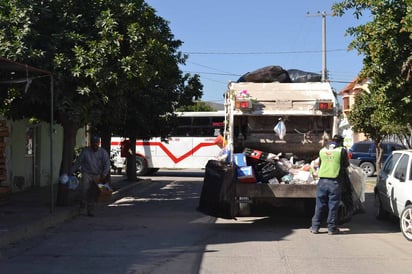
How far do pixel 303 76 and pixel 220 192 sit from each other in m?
4.57

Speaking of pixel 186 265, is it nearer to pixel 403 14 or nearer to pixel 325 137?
pixel 325 137

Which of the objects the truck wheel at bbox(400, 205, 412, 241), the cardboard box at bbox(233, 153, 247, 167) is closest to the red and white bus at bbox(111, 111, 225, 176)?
the cardboard box at bbox(233, 153, 247, 167)

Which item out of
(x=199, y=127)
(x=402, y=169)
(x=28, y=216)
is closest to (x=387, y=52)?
(x=402, y=169)

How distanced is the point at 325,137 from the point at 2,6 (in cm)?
734

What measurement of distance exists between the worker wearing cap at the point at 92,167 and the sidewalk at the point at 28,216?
26.0 inches

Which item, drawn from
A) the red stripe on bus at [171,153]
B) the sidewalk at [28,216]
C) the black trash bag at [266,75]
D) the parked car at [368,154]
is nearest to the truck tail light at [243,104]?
the black trash bag at [266,75]

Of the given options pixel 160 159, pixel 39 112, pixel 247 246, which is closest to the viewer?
pixel 247 246

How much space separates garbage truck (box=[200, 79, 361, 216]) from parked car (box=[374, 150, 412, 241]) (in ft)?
2.59

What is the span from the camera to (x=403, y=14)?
9883mm

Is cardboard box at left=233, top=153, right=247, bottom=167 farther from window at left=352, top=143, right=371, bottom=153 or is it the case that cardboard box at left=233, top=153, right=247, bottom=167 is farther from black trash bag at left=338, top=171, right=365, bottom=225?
window at left=352, top=143, right=371, bottom=153

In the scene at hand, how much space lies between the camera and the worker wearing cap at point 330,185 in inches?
388

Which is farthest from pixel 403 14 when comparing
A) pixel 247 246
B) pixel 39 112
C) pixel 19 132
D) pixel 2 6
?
pixel 19 132

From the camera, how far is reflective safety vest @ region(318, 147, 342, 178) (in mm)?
9859

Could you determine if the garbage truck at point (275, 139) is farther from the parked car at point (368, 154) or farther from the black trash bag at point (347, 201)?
the parked car at point (368, 154)
